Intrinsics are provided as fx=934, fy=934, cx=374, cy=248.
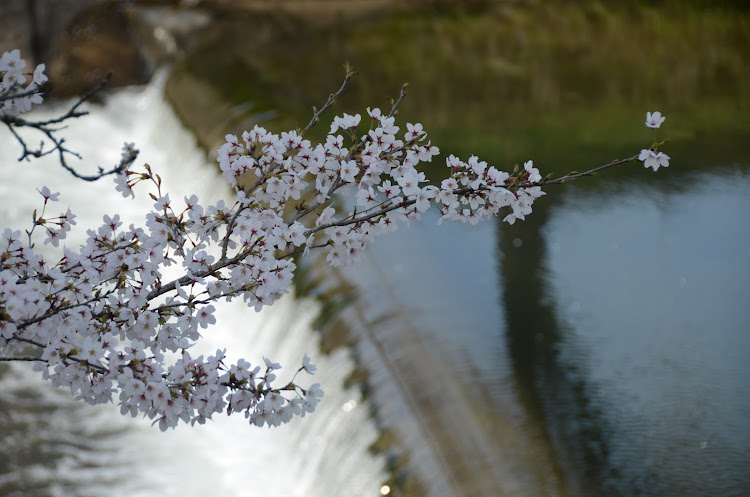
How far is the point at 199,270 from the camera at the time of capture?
6.34 ft

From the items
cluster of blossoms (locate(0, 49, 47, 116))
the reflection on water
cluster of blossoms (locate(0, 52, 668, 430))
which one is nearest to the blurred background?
the reflection on water

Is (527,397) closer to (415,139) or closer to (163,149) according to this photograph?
(415,139)

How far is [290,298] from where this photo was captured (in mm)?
4359

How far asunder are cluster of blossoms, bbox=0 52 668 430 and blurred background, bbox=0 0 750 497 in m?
0.17

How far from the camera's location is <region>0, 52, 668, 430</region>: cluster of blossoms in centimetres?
177

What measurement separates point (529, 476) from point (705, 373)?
1065mm

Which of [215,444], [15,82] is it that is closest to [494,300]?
[215,444]

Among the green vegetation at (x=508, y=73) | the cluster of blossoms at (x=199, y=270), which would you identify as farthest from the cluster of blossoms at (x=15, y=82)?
the green vegetation at (x=508, y=73)

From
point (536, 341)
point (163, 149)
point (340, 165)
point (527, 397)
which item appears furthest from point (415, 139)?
point (163, 149)

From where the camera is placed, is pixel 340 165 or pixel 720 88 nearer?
pixel 340 165

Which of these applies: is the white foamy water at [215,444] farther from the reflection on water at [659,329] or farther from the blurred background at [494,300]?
the reflection on water at [659,329]

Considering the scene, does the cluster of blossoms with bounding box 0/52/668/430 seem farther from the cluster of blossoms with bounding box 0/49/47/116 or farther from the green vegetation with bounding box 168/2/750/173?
the green vegetation with bounding box 168/2/750/173

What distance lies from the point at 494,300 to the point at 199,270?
2.26 meters

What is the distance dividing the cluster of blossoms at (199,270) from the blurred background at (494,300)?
0.55 feet
